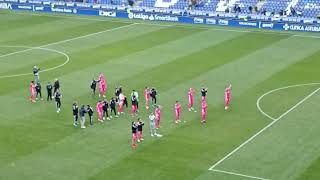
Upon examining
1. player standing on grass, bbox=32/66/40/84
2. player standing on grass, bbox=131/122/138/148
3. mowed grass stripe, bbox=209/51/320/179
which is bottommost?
mowed grass stripe, bbox=209/51/320/179

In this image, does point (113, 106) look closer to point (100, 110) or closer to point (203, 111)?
point (100, 110)

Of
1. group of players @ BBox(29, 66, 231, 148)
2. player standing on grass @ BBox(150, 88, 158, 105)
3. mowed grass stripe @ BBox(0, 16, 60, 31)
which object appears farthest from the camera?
mowed grass stripe @ BBox(0, 16, 60, 31)

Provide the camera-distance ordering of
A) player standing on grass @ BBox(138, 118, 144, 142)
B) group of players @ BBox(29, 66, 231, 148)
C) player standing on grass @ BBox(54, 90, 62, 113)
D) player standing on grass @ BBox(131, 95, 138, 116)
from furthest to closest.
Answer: player standing on grass @ BBox(54, 90, 62, 113)
player standing on grass @ BBox(131, 95, 138, 116)
group of players @ BBox(29, 66, 231, 148)
player standing on grass @ BBox(138, 118, 144, 142)

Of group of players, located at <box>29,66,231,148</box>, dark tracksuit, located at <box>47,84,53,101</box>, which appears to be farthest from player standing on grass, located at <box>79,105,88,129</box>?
dark tracksuit, located at <box>47,84,53,101</box>

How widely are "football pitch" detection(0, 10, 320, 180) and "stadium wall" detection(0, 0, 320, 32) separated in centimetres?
164

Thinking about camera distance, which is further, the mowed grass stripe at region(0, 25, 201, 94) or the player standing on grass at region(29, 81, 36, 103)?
the mowed grass stripe at region(0, 25, 201, 94)

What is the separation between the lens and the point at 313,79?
4447 cm

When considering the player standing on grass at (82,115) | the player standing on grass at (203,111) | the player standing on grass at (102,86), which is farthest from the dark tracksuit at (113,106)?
the player standing on grass at (203,111)

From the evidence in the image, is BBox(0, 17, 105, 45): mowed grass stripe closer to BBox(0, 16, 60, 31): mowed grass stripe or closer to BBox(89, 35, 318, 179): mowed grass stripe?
BBox(0, 16, 60, 31): mowed grass stripe

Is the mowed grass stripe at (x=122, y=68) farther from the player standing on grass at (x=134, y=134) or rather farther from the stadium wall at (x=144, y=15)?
the player standing on grass at (x=134, y=134)

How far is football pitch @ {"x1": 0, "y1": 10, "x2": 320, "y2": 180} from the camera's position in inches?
1157

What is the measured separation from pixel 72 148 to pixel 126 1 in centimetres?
4674

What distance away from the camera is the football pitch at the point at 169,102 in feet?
96.4

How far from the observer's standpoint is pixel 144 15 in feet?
230
